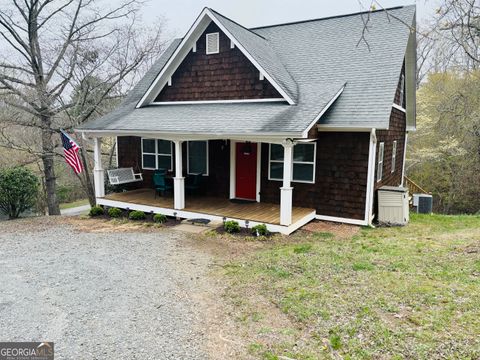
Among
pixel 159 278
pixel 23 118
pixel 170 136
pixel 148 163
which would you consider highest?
pixel 23 118

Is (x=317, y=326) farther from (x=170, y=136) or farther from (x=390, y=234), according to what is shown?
(x=170, y=136)

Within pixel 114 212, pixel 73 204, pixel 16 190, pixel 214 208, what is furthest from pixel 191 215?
pixel 73 204

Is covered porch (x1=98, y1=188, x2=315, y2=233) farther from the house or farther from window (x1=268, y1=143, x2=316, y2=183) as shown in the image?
window (x1=268, y1=143, x2=316, y2=183)

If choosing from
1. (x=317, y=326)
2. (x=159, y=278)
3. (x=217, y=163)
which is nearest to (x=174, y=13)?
(x=217, y=163)

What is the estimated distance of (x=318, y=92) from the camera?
398 inches

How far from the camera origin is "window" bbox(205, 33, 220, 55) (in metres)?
11.0

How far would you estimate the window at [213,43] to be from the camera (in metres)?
11.0

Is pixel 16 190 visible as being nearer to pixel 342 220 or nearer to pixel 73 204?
pixel 342 220

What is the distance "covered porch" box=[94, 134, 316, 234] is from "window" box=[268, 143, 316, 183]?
3 cm

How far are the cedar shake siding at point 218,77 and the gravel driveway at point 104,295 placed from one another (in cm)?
504

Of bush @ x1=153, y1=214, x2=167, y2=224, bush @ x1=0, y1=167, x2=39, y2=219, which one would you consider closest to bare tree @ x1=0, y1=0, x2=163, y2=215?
bush @ x1=0, y1=167, x2=39, y2=219

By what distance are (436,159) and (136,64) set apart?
16515mm

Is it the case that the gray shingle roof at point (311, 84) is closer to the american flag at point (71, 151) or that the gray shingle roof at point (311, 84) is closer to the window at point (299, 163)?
the american flag at point (71, 151)

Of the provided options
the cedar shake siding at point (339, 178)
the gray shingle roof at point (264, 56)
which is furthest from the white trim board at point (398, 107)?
the gray shingle roof at point (264, 56)
